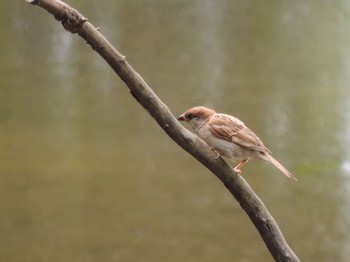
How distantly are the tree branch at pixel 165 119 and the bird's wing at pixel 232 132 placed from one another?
385 mm

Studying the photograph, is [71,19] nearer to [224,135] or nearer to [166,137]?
[224,135]

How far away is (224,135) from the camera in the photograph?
1644 mm

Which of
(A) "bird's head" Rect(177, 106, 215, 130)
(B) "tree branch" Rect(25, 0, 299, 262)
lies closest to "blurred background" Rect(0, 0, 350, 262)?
(A) "bird's head" Rect(177, 106, 215, 130)

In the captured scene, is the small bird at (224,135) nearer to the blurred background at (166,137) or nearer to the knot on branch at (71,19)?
the knot on branch at (71,19)

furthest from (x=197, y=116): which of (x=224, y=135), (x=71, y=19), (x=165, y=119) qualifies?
(x=71, y=19)

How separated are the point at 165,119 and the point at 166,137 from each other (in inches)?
210

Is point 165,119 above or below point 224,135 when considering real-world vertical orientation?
below

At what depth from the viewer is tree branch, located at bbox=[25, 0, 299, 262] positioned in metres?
1.03

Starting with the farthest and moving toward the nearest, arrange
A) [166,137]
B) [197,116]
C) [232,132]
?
[166,137]
[232,132]
[197,116]

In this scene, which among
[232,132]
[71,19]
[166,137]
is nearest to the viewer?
[71,19]

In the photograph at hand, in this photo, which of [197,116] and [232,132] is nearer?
[197,116]

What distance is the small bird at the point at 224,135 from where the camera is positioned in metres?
1.60

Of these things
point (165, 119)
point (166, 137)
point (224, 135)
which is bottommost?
point (165, 119)

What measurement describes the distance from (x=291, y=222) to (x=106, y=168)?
1.53 metres
